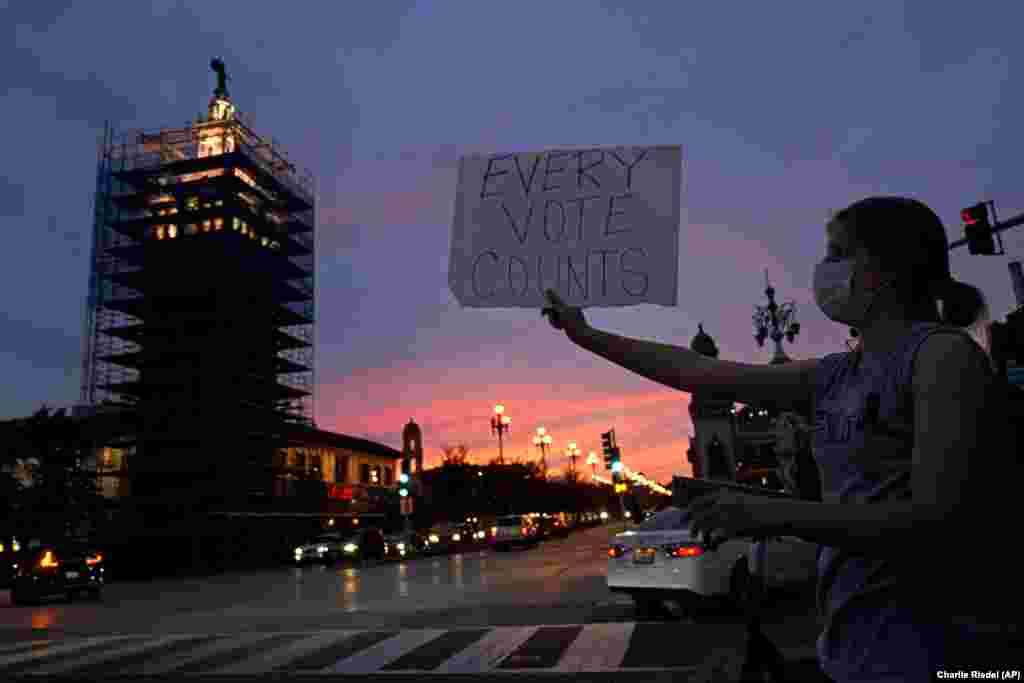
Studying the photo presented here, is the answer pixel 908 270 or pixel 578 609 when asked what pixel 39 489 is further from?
pixel 908 270

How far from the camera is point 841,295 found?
174 centimetres

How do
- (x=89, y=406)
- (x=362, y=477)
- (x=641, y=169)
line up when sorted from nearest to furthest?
(x=641, y=169)
(x=89, y=406)
(x=362, y=477)

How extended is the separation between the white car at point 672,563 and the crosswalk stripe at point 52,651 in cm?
697

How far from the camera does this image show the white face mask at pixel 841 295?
5.64 feet

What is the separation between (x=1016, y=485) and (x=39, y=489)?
123 ft

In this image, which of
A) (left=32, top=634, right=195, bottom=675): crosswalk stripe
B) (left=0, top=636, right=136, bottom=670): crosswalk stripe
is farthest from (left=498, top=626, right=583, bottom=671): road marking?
(left=0, top=636, right=136, bottom=670): crosswalk stripe

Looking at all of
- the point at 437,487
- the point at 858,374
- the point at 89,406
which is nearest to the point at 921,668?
the point at 858,374

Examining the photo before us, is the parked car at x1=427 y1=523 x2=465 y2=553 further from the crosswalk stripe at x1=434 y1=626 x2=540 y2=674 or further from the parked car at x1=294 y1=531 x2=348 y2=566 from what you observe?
the crosswalk stripe at x1=434 y1=626 x2=540 y2=674

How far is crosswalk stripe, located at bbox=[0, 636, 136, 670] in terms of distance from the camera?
10.2 metres

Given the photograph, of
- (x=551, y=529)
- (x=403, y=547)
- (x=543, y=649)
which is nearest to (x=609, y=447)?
(x=403, y=547)

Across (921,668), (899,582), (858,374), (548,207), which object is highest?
(548,207)

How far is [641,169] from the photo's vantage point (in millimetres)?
3217

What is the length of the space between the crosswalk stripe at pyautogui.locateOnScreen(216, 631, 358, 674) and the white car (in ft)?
12.4

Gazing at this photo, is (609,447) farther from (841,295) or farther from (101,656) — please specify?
(841,295)
